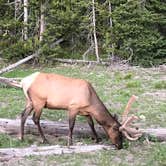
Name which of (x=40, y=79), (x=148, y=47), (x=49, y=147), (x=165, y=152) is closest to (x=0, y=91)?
(x=40, y=79)

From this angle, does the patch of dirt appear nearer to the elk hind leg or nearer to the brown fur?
the brown fur

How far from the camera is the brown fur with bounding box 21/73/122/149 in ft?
23.6

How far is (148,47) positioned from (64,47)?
3791 millimetres

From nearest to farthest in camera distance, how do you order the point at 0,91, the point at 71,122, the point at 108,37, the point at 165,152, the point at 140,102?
the point at 165,152, the point at 71,122, the point at 140,102, the point at 0,91, the point at 108,37

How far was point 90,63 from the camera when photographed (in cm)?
1695

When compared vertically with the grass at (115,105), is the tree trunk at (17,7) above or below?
above

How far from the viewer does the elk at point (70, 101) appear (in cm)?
713

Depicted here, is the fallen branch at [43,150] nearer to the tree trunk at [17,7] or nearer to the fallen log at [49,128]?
the fallen log at [49,128]

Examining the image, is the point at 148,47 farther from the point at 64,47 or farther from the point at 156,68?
the point at 64,47

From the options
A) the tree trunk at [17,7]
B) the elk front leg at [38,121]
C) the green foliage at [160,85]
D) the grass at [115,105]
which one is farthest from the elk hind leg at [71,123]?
the tree trunk at [17,7]

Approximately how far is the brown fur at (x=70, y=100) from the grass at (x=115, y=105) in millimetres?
419

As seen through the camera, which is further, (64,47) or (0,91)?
(64,47)

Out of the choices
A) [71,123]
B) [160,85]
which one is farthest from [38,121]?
[160,85]

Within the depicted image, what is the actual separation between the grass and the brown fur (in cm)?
42
